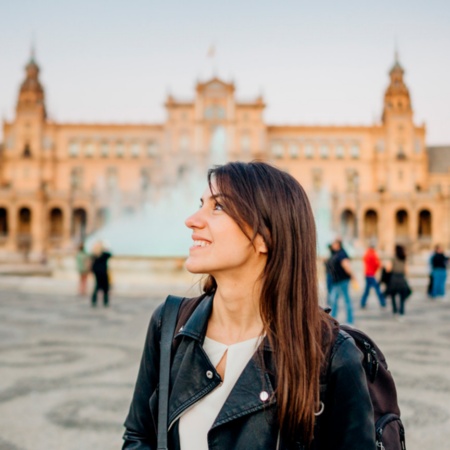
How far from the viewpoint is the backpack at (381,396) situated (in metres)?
1.62

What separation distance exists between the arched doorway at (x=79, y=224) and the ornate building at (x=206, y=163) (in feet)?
0.51

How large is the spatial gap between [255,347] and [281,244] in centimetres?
35

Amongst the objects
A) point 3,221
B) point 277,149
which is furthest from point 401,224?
point 3,221

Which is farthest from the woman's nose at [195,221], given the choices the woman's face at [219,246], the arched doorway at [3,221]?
the arched doorway at [3,221]

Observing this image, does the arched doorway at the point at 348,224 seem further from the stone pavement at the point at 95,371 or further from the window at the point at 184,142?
the stone pavement at the point at 95,371

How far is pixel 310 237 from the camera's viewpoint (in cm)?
172

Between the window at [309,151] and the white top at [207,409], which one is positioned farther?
the window at [309,151]

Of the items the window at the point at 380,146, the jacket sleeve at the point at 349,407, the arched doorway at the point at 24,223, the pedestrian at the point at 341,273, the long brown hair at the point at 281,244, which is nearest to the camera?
the jacket sleeve at the point at 349,407

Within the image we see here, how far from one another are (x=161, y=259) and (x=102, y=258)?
14.0 ft

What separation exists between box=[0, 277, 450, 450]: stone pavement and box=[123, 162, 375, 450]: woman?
2513mm

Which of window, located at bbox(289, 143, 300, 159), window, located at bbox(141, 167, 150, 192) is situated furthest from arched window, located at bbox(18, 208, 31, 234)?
window, located at bbox(289, 143, 300, 159)

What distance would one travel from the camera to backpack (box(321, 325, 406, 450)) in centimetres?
162

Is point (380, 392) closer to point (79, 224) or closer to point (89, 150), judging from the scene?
point (79, 224)

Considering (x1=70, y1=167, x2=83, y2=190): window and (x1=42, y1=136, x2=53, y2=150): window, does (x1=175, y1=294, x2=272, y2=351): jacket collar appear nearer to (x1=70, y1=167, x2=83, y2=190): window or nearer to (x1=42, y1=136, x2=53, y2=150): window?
(x1=70, y1=167, x2=83, y2=190): window
